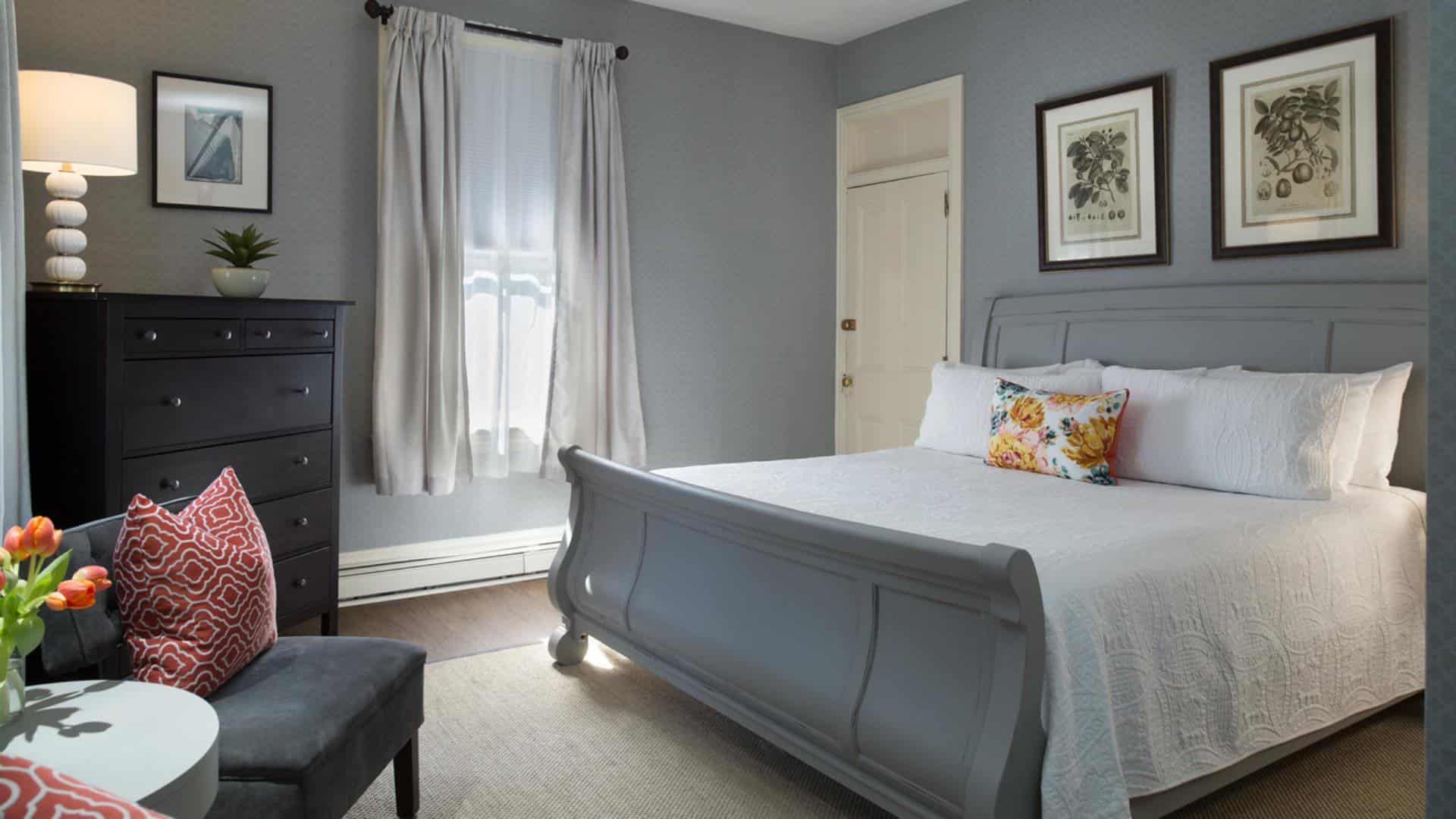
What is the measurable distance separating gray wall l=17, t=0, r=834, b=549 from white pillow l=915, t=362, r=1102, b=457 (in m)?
1.31

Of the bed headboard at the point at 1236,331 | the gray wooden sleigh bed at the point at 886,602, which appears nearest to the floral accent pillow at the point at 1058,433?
the bed headboard at the point at 1236,331

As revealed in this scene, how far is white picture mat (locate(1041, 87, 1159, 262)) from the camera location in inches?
150

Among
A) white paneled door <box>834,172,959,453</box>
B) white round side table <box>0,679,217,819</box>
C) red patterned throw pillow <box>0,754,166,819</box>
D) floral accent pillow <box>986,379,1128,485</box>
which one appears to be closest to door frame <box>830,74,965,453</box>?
white paneled door <box>834,172,959,453</box>

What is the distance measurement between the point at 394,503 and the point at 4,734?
109 inches

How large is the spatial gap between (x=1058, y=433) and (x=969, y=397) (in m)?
Answer: 0.65

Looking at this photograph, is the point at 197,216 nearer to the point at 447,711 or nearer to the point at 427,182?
the point at 427,182

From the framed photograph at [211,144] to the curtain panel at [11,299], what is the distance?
3.30 ft

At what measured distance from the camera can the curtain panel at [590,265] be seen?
434 centimetres

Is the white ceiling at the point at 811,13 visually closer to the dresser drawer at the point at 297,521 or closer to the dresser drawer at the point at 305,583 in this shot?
the dresser drawer at the point at 297,521

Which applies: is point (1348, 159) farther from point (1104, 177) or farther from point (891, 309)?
point (891, 309)

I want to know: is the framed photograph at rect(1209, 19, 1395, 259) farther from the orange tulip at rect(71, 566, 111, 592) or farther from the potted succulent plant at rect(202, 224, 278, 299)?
the orange tulip at rect(71, 566, 111, 592)

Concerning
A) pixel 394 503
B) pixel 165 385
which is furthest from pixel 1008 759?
pixel 394 503

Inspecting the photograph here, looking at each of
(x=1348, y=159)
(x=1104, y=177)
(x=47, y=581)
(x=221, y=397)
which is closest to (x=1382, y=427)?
(x=1348, y=159)

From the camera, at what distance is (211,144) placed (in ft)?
11.8
